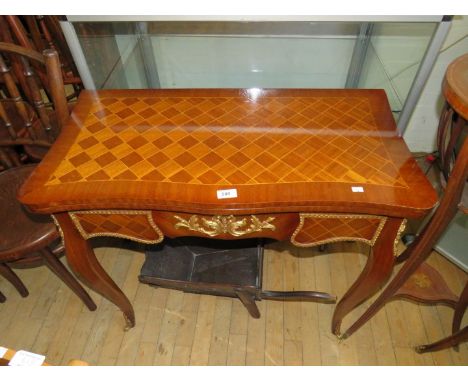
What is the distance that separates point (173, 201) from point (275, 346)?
87cm

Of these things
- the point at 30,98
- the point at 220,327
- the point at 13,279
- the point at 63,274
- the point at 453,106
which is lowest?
the point at 220,327

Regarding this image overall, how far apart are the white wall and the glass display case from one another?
0.31m

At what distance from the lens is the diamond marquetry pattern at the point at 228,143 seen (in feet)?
2.86

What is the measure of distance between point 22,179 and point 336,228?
1209 mm

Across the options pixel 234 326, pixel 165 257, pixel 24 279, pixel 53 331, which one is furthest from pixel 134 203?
pixel 24 279

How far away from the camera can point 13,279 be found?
1.41 metres

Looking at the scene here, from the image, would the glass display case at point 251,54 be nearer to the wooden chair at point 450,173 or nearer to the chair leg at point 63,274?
the wooden chair at point 450,173

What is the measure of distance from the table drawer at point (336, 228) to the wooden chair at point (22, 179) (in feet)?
2.74

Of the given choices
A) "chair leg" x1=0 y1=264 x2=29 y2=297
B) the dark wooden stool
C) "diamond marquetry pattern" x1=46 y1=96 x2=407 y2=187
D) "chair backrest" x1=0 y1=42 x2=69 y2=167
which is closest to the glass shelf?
"chair backrest" x1=0 y1=42 x2=69 y2=167

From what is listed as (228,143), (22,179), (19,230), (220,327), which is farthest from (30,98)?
(220,327)

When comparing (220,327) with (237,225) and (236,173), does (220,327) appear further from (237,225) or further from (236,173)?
(236,173)

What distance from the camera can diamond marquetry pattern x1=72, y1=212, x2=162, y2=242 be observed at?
0.91m

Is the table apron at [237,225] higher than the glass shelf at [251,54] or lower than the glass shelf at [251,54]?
lower

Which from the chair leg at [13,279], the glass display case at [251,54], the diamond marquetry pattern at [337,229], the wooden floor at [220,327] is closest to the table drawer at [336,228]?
the diamond marquetry pattern at [337,229]
